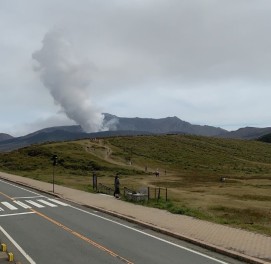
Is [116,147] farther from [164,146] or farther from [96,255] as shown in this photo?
[96,255]

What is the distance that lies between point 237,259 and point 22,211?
46.2ft

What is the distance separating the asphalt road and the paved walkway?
1.34 ft

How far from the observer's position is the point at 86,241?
15898 mm

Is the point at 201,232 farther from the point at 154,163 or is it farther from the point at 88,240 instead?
the point at 154,163

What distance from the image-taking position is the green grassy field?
53.3 meters

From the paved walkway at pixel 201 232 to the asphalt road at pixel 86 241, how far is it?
16.0 inches

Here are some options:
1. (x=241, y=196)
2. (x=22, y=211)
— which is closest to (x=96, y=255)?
(x=22, y=211)

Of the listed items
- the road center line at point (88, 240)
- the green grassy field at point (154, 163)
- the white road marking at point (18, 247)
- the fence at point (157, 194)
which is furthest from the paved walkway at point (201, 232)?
the green grassy field at point (154, 163)

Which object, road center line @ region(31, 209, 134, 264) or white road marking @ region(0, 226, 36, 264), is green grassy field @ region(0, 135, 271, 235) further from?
white road marking @ region(0, 226, 36, 264)

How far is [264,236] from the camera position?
52.7 feet

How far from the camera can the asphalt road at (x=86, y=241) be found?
43.8 ft

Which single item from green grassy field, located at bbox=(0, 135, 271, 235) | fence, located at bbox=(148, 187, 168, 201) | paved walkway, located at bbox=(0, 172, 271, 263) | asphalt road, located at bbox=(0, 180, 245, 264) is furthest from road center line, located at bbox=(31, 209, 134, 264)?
green grassy field, located at bbox=(0, 135, 271, 235)

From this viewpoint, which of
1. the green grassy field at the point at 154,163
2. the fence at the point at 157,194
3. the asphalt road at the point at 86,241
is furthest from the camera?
the green grassy field at the point at 154,163

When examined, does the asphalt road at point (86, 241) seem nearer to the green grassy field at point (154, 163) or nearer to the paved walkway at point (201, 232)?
the paved walkway at point (201, 232)
